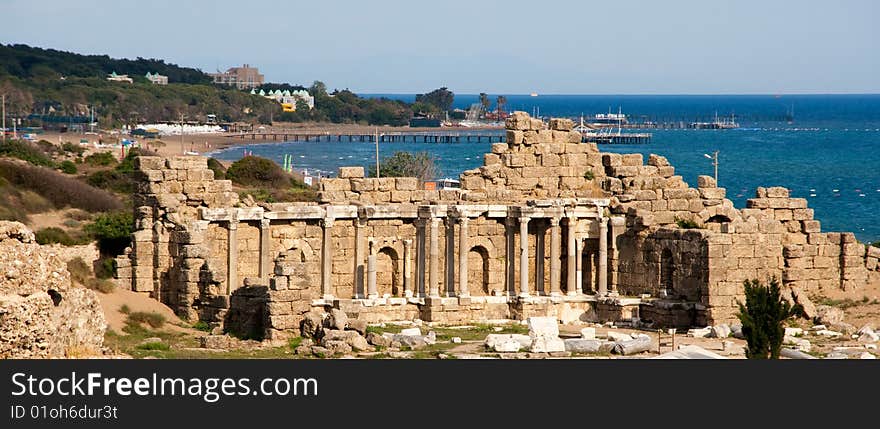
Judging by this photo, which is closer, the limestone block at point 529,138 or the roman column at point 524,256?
the roman column at point 524,256

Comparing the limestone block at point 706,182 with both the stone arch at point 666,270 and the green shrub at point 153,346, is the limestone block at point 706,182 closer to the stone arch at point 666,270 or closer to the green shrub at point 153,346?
the stone arch at point 666,270

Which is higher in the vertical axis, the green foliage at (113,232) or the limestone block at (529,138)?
the limestone block at (529,138)

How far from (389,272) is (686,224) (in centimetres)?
705

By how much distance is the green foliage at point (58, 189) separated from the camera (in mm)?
53812

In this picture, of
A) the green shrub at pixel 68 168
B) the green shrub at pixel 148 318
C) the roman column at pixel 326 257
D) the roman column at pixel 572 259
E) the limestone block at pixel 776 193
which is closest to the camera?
the green shrub at pixel 148 318

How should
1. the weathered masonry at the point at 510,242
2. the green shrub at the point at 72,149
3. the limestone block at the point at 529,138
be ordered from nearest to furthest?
the weathered masonry at the point at 510,242 < the limestone block at the point at 529,138 < the green shrub at the point at 72,149

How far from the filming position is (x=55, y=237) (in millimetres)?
45094

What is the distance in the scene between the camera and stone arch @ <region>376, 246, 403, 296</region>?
43.6 m

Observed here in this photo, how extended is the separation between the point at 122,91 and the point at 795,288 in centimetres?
13172

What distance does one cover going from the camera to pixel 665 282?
42719mm

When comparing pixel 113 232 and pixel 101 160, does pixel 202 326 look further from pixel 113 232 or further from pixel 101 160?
pixel 101 160

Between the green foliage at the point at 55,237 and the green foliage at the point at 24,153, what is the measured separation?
80.2 ft

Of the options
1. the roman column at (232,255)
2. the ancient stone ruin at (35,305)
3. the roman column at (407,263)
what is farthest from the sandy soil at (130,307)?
the ancient stone ruin at (35,305)

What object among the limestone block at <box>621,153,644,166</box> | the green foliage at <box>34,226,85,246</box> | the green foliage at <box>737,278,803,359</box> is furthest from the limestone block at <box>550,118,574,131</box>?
the green foliage at <box>34,226,85,246</box>
